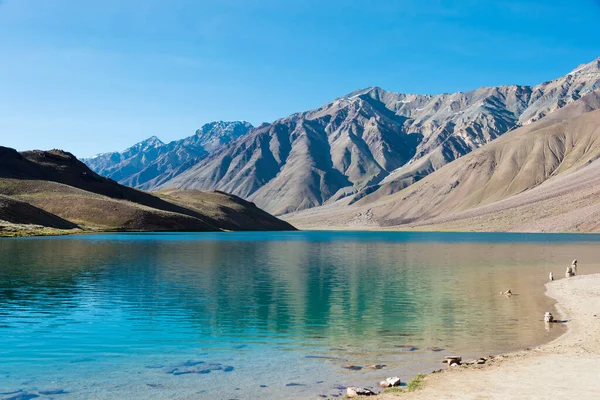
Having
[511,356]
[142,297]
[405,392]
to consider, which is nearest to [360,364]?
[405,392]

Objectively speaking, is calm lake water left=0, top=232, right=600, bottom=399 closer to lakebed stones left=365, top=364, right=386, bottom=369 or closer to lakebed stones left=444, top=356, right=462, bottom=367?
lakebed stones left=365, top=364, right=386, bottom=369

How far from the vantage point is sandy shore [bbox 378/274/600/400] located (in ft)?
60.1

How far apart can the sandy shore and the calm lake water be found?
1895 mm

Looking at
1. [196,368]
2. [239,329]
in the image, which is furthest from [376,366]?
[239,329]

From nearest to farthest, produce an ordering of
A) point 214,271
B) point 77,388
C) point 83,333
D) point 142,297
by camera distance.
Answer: point 77,388, point 83,333, point 142,297, point 214,271

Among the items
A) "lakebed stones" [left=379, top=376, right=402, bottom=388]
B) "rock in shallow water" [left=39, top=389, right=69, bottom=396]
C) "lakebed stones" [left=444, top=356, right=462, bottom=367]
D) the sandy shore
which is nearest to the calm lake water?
"rock in shallow water" [left=39, top=389, right=69, bottom=396]

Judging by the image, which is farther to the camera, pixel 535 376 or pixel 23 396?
pixel 535 376

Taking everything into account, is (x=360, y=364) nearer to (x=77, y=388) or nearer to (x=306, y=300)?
(x=77, y=388)

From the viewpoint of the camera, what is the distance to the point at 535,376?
20625 mm

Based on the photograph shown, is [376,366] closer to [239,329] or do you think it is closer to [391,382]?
[391,382]

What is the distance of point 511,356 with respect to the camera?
24.6 metres

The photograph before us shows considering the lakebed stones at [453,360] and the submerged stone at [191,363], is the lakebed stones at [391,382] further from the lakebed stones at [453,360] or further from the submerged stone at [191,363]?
the submerged stone at [191,363]

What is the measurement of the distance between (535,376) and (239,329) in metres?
16.7

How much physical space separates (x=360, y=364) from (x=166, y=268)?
47066 millimetres
